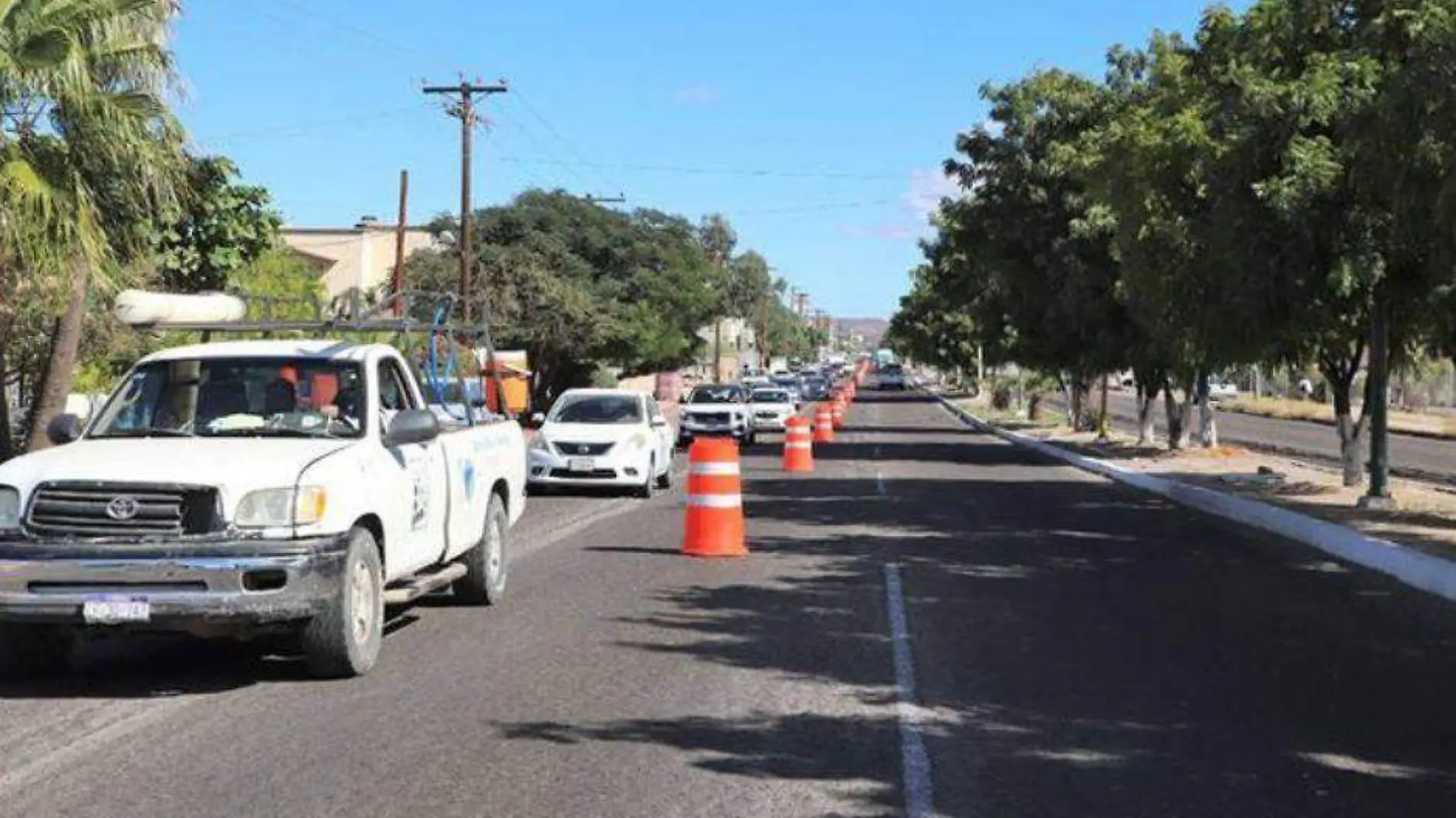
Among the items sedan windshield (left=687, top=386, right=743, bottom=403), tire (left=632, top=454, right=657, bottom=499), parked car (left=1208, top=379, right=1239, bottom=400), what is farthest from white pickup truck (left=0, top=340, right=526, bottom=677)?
parked car (left=1208, top=379, right=1239, bottom=400)

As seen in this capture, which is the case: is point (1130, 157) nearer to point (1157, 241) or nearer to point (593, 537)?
point (1157, 241)

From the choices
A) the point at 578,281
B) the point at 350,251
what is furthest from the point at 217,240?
the point at 350,251

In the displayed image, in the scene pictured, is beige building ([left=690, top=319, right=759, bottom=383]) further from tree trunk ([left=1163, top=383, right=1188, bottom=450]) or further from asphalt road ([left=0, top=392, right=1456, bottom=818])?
asphalt road ([left=0, top=392, right=1456, bottom=818])

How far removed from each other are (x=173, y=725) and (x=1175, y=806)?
14.8 feet

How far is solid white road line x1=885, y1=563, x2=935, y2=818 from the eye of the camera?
18.8 feet

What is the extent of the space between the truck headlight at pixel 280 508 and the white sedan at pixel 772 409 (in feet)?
120

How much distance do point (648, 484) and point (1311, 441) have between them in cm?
2935

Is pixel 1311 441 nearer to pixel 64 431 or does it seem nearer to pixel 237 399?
pixel 237 399

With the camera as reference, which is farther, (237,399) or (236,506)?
(237,399)

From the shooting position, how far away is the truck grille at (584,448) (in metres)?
20.5

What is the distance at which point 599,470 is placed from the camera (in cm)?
2044

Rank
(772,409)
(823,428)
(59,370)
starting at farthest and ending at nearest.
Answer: (772,409)
(823,428)
(59,370)

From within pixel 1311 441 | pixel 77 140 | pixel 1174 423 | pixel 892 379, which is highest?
pixel 77 140

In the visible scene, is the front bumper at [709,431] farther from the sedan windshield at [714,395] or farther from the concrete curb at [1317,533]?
the concrete curb at [1317,533]
